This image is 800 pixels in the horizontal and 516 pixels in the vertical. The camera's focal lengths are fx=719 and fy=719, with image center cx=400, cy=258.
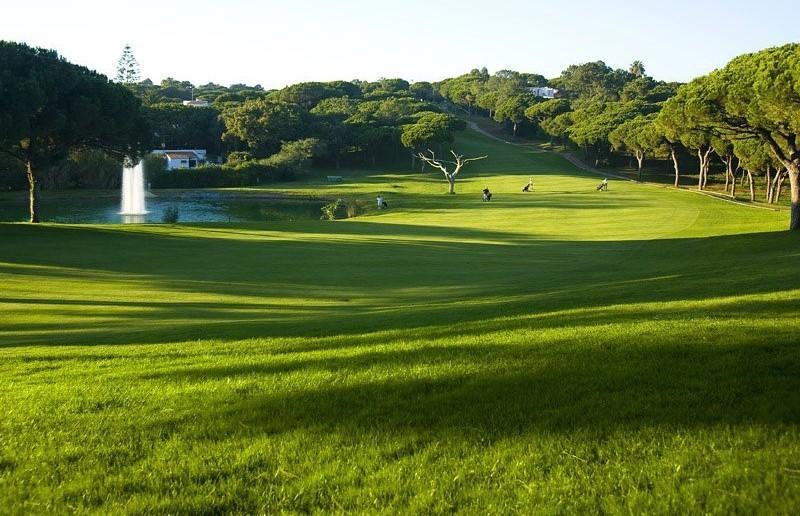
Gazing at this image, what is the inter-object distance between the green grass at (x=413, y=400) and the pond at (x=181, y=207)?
4116 cm

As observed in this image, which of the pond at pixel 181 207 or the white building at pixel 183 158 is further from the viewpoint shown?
the white building at pixel 183 158

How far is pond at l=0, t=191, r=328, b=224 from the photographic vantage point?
2359 inches

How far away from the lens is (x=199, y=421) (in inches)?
259

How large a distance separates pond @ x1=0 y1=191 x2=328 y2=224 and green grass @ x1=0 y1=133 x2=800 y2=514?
41159 millimetres

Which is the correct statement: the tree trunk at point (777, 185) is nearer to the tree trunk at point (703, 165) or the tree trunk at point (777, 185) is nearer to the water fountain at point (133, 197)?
the tree trunk at point (703, 165)

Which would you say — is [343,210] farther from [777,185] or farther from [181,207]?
[777,185]

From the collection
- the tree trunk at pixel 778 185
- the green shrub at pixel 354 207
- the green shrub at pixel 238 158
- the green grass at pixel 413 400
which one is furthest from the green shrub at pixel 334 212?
the green grass at pixel 413 400

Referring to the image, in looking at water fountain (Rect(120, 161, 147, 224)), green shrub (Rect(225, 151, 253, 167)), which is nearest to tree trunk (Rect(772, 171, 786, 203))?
water fountain (Rect(120, 161, 147, 224))

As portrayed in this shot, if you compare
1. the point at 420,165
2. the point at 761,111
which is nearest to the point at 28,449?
the point at 761,111

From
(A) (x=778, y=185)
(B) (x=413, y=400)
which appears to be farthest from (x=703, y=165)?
(B) (x=413, y=400)

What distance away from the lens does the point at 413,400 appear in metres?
6.91

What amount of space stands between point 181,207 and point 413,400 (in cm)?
6711

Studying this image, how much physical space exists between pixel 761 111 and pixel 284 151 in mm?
81734

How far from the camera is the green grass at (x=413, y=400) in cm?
491
